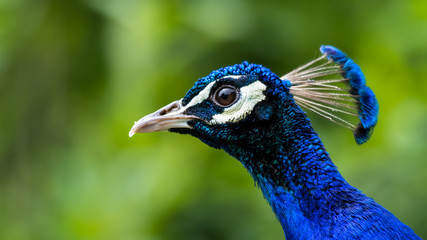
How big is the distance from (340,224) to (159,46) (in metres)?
1.51

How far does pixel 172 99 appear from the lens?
8.13ft

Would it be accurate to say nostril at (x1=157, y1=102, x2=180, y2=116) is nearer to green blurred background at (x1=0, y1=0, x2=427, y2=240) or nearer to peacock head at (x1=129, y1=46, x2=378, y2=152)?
peacock head at (x1=129, y1=46, x2=378, y2=152)

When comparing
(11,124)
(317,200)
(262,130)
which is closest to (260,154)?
(262,130)

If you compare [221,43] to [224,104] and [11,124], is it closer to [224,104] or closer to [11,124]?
[224,104]

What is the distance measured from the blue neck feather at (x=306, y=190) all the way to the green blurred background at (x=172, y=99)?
0.71 m

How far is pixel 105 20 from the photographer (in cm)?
276

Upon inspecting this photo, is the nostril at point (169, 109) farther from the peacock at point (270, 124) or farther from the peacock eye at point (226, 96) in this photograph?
the peacock eye at point (226, 96)

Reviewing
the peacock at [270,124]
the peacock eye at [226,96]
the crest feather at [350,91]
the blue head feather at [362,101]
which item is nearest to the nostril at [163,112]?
the peacock at [270,124]

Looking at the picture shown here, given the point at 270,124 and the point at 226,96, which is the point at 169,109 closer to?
the point at 226,96

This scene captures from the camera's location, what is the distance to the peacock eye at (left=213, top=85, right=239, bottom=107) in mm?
1367

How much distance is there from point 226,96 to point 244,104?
0.16 feet

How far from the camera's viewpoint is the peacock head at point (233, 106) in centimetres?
136

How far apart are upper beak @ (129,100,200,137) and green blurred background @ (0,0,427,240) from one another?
0.86 meters

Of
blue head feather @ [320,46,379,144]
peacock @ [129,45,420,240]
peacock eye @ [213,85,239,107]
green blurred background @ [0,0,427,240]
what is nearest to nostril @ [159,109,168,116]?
peacock @ [129,45,420,240]
